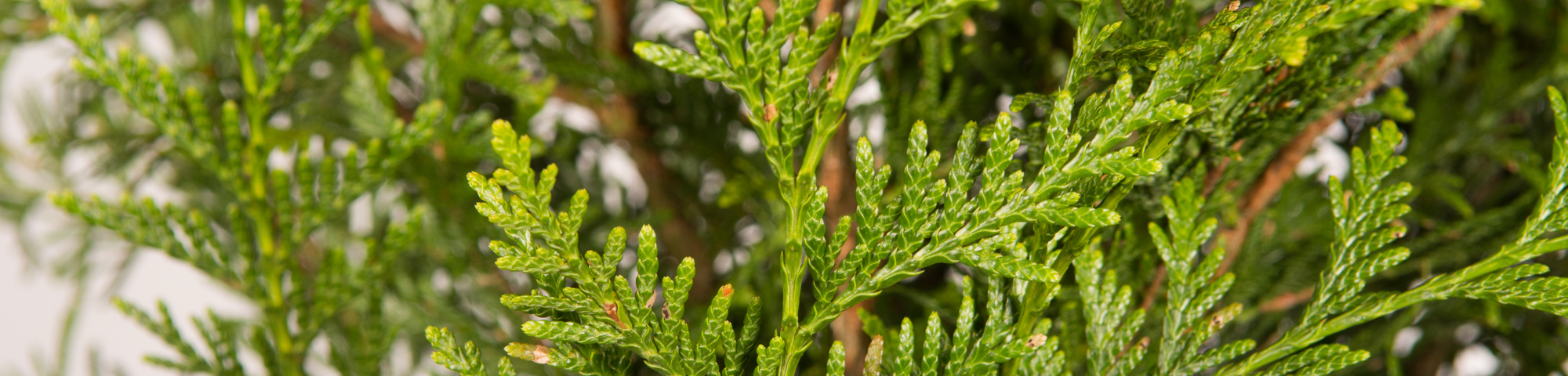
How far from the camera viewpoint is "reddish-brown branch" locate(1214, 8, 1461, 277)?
57 cm

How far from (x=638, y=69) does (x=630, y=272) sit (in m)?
0.22

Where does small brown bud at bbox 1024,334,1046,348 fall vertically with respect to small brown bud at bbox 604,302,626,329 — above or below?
below

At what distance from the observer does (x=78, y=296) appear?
3.89ft

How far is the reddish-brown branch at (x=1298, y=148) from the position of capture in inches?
22.2

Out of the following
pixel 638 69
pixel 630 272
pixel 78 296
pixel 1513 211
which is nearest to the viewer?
pixel 1513 211

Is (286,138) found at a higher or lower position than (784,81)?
lower

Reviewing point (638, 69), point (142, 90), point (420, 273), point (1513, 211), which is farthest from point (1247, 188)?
point (420, 273)

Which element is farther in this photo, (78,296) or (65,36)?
(78,296)

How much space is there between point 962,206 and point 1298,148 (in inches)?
12.1

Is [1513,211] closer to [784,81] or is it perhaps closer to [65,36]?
[784,81]

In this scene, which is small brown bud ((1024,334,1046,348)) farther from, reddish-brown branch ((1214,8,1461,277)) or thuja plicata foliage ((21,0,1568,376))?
reddish-brown branch ((1214,8,1461,277))

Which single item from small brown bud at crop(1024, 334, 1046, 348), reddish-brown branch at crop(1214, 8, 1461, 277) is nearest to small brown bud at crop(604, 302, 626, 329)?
small brown bud at crop(1024, 334, 1046, 348)

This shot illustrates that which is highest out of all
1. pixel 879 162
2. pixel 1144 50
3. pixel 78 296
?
pixel 1144 50

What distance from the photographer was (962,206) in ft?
1.38
